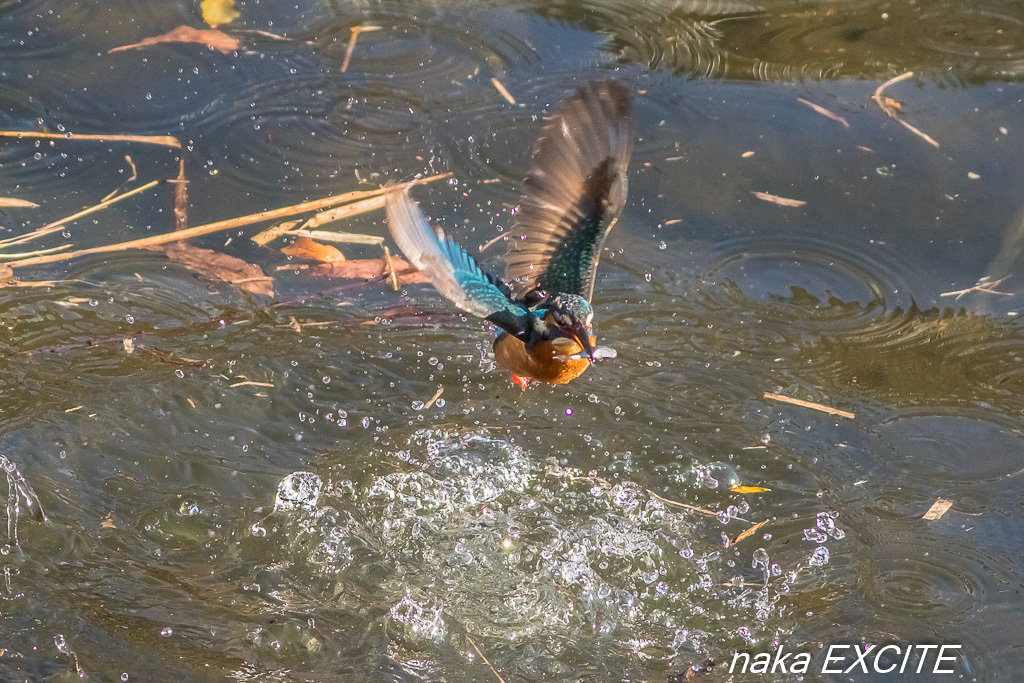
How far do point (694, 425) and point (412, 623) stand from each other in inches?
48.7

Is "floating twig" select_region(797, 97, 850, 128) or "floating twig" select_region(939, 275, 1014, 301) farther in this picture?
"floating twig" select_region(797, 97, 850, 128)

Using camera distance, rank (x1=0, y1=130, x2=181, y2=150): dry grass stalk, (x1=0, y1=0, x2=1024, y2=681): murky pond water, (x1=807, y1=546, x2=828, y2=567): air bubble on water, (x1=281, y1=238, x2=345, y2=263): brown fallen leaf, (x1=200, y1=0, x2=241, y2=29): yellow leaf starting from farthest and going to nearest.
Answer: (x1=200, y1=0, x2=241, y2=29): yellow leaf
(x1=0, y1=130, x2=181, y2=150): dry grass stalk
(x1=281, y1=238, x2=345, y2=263): brown fallen leaf
(x1=807, y1=546, x2=828, y2=567): air bubble on water
(x1=0, y1=0, x2=1024, y2=681): murky pond water

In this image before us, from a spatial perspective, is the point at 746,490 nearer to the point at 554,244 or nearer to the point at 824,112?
the point at 554,244

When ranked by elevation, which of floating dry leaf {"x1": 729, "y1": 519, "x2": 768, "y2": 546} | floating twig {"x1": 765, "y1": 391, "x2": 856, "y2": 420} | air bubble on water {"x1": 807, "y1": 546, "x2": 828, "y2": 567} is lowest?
floating dry leaf {"x1": 729, "y1": 519, "x2": 768, "y2": 546}

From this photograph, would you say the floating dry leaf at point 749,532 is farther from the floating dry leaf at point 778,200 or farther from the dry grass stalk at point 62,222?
the dry grass stalk at point 62,222

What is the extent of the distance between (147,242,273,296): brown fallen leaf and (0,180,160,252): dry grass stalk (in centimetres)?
32

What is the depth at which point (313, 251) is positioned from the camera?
4070 mm

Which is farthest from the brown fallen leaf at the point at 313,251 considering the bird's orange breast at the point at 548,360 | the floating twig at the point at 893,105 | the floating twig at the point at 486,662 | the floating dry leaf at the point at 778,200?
the floating twig at the point at 893,105

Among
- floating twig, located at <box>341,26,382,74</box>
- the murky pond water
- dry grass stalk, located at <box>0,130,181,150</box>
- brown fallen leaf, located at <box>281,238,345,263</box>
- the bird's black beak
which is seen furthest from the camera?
floating twig, located at <box>341,26,382,74</box>

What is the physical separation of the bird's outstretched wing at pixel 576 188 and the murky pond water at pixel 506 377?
0.76 metres

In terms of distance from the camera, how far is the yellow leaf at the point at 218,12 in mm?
4863

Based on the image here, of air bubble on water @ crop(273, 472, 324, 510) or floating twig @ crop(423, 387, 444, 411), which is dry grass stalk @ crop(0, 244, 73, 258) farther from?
floating twig @ crop(423, 387, 444, 411)

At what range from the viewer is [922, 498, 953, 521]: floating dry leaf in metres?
3.39

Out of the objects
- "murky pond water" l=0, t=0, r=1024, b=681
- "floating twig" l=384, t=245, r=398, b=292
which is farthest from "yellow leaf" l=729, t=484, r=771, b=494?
"floating twig" l=384, t=245, r=398, b=292
